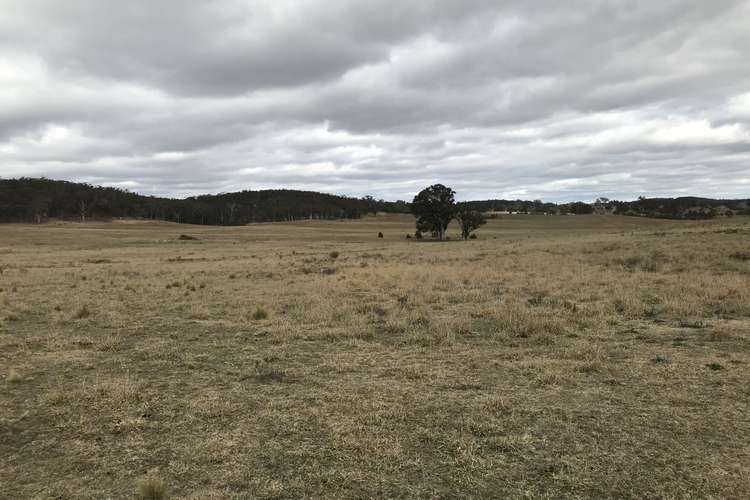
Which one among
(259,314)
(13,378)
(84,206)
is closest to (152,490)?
(13,378)

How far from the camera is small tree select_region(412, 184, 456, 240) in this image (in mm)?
83562

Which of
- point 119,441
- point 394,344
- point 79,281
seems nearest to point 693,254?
point 394,344

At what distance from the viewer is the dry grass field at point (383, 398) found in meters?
5.21

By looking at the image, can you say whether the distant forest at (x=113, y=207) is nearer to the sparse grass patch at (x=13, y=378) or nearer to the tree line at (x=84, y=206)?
the tree line at (x=84, y=206)

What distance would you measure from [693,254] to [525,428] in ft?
87.8

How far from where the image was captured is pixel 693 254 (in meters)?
28.1

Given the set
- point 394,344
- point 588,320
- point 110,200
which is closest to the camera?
point 394,344

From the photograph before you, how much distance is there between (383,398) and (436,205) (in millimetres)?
77560

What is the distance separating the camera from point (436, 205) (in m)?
83.9

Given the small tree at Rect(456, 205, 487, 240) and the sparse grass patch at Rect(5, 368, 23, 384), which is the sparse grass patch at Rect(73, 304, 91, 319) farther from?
the small tree at Rect(456, 205, 487, 240)

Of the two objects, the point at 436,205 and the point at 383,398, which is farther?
the point at 436,205

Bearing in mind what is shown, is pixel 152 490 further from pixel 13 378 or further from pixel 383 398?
pixel 13 378

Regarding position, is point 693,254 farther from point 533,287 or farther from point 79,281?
point 79,281

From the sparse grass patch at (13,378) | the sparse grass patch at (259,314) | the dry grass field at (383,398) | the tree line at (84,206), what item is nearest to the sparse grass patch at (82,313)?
the dry grass field at (383,398)
